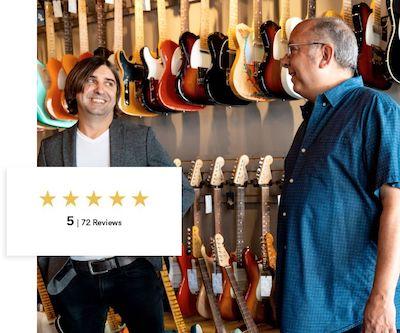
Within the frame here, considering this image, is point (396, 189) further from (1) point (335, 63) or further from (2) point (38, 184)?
(2) point (38, 184)

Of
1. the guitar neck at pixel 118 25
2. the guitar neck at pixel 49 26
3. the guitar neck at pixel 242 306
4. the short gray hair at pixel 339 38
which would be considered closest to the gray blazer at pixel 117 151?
the short gray hair at pixel 339 38

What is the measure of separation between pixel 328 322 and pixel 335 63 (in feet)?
1.77

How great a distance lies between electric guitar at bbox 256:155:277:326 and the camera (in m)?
2.52

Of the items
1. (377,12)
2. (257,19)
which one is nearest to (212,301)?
(257,19)

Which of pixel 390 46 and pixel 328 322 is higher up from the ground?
pixel 390 46

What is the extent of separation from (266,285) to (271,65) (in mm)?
896

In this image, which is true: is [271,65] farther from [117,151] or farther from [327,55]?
[117,151]

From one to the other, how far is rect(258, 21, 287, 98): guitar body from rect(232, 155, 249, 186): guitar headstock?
321 mm

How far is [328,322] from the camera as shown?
1214 mm

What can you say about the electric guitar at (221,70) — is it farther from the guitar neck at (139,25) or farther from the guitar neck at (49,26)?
the guitar neck at (49,26)

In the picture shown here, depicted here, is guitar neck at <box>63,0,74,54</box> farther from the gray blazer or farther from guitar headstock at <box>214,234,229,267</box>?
the gray blazer

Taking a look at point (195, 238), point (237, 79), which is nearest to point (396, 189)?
point (237, 79)

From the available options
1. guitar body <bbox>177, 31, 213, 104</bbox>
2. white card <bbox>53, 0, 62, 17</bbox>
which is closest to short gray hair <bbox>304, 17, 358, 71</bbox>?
guitar body <bbox>177, 31, 213, 104</bbox>

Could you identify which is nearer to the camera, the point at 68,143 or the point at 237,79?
the point at 68,143
